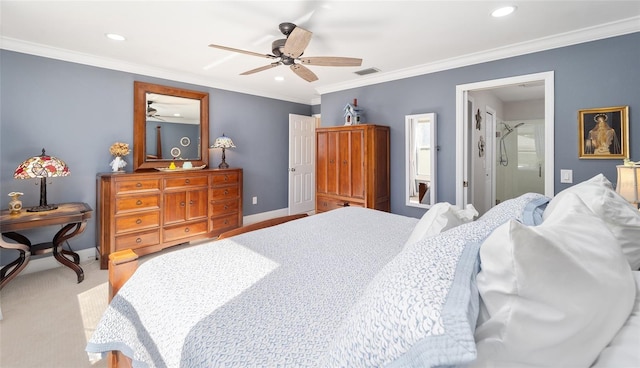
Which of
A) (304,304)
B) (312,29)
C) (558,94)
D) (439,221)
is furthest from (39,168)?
(558,94)

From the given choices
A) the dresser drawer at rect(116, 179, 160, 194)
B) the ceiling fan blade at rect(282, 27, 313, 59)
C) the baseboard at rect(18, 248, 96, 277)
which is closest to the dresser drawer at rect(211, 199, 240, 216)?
the dresser drawer at rect(116, 179, 160, 194)

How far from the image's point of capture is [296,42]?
89.7 inches

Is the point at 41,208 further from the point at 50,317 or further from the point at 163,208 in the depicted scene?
the point at 50,317

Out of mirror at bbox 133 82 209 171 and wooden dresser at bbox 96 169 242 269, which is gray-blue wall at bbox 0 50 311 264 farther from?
wooden dresser at bbox 96 169 242 269

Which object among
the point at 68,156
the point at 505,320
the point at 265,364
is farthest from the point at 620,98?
the point at 68,156

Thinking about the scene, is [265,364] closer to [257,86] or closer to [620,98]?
[620,98]

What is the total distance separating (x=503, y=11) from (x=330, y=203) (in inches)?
119

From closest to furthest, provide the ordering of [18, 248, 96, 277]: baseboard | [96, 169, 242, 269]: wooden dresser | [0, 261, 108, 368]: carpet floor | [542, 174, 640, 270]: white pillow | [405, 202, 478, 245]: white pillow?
[542, 174, 640, 270]: white pillow < [405, 202, 478, 245]: white pillow < [0, 261, 108, 368]: carpet floor < [18, 248, 96, 277]: baseboard < [96, 169, 242, 269]: wooden dresser

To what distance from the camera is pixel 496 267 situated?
23.4 inches

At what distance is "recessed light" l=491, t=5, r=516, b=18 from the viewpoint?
2365 millimetres

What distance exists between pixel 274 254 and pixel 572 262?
3.91 ft

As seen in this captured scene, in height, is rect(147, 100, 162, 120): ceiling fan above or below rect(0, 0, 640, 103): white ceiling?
below

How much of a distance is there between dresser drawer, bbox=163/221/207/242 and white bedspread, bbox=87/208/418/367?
2421mm

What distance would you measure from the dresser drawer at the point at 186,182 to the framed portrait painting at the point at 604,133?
4.29 meters
